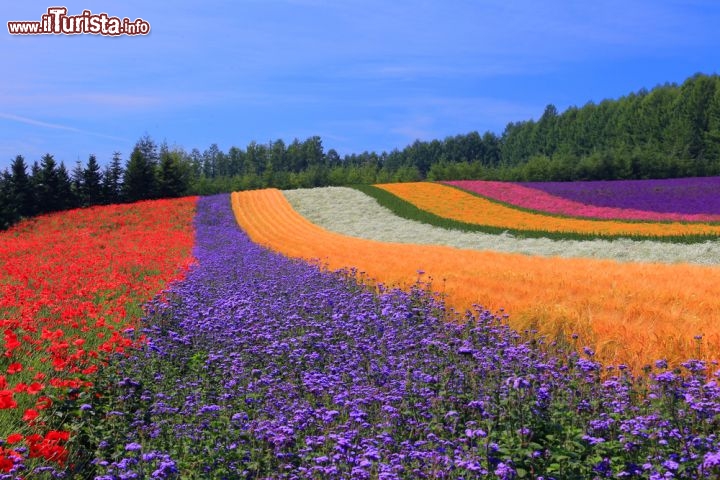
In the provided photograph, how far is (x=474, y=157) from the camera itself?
132m

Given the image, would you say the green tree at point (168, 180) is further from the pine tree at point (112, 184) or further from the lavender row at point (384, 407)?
the lavender row at point (384, 407)

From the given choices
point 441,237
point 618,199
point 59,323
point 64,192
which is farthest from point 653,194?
point 64,192

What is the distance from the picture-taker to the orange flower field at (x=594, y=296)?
6.45 m

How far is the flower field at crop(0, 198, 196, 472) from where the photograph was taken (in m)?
4.90

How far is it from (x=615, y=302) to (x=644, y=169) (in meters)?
56.8

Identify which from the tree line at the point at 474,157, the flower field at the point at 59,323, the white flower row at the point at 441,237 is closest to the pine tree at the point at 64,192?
the tree line at the point at 474,157

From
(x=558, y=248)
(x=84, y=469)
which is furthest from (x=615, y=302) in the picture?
(x=558, y=248)

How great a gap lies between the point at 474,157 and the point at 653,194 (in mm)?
92866

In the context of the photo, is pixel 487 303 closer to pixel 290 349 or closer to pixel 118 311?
pixel 290 349

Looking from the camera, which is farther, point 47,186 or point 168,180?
point 168,180

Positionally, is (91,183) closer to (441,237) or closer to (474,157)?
(441,237)

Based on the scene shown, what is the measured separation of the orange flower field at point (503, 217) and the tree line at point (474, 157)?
19.4m

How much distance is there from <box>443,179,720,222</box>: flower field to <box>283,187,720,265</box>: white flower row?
9190 mm

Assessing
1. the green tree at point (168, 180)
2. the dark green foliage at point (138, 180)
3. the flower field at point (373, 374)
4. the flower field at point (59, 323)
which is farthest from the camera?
the green tree at point (168, 180)
